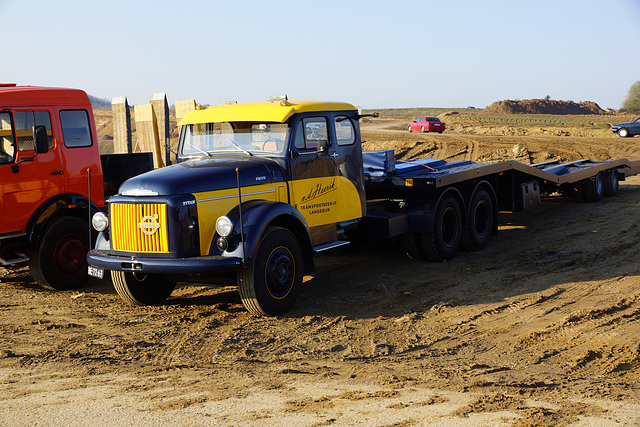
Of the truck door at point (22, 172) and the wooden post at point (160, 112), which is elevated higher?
the wooden post at point (160, 112)

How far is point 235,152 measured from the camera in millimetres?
7879

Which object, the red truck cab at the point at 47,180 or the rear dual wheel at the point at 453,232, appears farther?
the rear dual wheel at the point at 453,232

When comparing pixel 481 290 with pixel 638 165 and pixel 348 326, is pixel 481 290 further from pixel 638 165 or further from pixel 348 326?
pixel 638 165

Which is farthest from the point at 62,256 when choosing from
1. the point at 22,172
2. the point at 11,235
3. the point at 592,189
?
the point at 592,189

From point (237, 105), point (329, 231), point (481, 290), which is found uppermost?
point (237, 105)

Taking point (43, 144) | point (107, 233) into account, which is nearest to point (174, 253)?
point (107, 233)

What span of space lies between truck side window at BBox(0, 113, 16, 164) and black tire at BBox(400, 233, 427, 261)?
564 cm

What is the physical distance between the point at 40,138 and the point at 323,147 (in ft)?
11.7

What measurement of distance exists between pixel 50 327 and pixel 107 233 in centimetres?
119

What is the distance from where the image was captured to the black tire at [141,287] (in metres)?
7.55

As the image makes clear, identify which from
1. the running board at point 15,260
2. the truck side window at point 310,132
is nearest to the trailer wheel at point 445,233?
the truck side window at point 310,132

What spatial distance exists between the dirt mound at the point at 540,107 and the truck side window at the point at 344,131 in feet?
308

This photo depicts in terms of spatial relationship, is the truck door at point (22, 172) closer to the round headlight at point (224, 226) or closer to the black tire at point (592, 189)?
the round headlight at point (224, 226)

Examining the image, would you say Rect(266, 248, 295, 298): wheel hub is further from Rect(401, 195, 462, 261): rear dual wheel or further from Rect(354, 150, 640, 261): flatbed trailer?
Rect(401, 195, 462, 261): rear dual wheel
